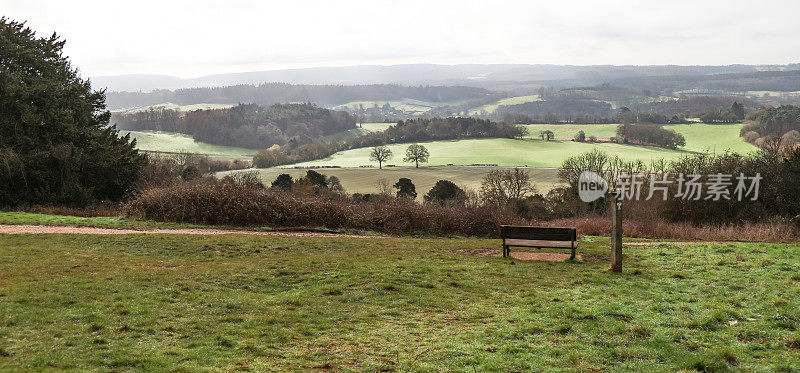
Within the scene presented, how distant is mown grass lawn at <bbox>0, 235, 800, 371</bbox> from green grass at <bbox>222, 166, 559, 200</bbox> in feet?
202

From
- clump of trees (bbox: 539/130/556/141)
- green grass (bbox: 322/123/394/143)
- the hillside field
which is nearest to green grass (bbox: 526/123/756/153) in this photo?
the hillside field

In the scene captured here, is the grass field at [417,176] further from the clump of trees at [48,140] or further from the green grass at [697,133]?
the clump of trees at [48,140]

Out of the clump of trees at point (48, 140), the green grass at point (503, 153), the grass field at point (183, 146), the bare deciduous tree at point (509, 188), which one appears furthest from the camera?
the grass field at point (183, 146)

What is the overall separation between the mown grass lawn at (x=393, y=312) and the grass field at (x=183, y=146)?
397ft

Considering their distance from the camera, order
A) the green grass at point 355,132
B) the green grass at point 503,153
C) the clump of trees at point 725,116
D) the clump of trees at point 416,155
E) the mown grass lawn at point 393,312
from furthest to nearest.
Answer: the green grass at point 355,132, the clump of trees at point 725,116, the green grass at point 503,153, the clump of trees at point 416,155, the mown grass lawn at point 393,312

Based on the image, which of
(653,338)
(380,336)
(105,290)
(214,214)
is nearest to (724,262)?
(653,338)

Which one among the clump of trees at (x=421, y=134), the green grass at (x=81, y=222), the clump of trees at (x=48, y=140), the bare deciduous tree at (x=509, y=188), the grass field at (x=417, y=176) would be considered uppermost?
the clump of trees at (x=48, y=140)

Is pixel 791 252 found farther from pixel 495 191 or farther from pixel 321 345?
pixel 495 191

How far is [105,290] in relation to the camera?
11.1m

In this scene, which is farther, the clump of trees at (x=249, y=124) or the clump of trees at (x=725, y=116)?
the clump of trees at (x=249, y=124)

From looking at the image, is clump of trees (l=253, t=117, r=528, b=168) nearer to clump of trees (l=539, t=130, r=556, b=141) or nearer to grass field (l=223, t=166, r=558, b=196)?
clump of trees (l=539, t=130, r=556, b=141)

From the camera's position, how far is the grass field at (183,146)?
13162 centimetres

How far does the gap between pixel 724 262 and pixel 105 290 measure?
1460cm

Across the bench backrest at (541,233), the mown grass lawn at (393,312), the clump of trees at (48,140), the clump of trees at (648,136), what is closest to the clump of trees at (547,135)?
the clump of trees at (648,136)
